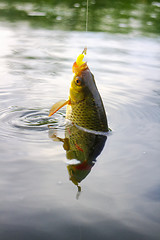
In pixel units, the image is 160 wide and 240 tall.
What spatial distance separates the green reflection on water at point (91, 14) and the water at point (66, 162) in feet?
14.2

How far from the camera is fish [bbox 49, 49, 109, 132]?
2.86 meters

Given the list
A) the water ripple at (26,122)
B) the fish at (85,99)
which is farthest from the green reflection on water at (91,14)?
the fish at (85,99)

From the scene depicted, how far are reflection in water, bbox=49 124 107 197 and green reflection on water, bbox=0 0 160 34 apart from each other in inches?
266

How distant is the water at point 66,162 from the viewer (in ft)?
6.14

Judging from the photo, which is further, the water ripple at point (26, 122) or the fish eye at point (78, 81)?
the water ripple at point (26, 122)

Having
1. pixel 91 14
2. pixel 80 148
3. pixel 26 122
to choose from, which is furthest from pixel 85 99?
pixel 91 14

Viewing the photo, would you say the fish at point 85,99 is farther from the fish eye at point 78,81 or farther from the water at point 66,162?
the water at point 66,162

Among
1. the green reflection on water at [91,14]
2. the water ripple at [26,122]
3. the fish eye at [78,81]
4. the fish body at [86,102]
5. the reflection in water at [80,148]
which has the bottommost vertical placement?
the green reflection on water at [91,14]

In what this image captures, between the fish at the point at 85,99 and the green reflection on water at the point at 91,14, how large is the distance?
672 centimetres

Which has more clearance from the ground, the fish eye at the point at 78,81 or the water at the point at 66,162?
the fish eye at the point at 78,81

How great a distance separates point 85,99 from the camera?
2889mm

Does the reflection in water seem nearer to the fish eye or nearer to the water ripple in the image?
the water ripple

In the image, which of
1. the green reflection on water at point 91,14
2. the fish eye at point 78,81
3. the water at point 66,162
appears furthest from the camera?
the green reflection on water at point 91,14

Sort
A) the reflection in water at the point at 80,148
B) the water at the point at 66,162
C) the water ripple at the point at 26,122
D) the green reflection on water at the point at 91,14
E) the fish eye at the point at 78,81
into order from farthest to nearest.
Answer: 1. the green reflection on water at the point at 91,14
2. the water ripple at the point at 26,122
3. the fish eye at the point at 78,81
4. the reflection in water at the point at 80,148
5. the water at the point at 66,162
